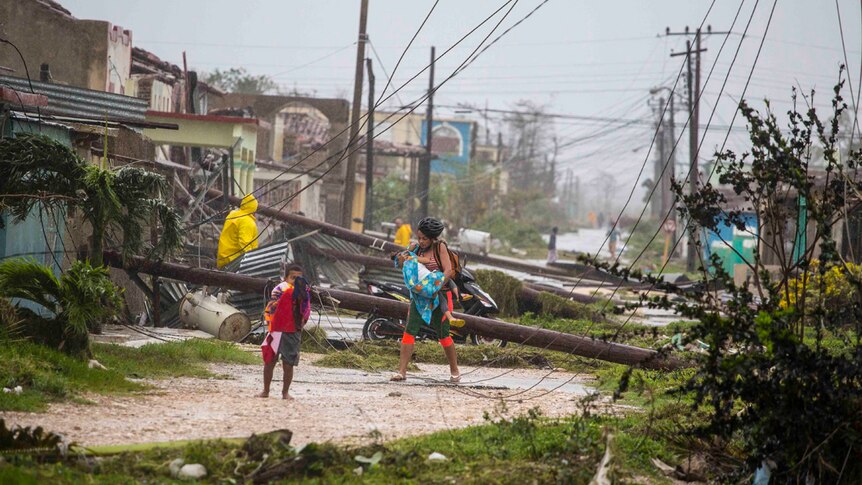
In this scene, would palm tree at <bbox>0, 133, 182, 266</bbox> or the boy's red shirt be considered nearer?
the boy's red shirt

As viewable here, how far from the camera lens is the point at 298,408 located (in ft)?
30.3

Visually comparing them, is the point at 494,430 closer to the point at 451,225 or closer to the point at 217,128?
the point at 217,128

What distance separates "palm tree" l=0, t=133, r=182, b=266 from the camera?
1116cm

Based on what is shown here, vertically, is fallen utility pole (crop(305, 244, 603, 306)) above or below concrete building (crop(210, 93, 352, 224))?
below

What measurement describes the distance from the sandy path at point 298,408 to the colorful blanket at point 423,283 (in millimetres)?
788

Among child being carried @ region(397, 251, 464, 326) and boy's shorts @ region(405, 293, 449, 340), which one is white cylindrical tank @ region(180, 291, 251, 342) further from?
child being carried @ region(397, 251, 464, 326)

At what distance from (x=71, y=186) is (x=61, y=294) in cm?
207

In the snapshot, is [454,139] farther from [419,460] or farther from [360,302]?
[419,460]

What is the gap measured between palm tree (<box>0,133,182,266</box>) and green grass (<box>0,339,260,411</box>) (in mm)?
1398

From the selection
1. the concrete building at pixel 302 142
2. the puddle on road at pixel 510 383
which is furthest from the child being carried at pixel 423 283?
the concrete building at pixel 302 142

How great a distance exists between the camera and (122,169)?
11.9 m

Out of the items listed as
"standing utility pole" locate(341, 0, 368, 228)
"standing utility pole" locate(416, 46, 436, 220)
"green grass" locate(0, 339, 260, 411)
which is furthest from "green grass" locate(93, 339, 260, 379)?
"standing utility pole" locate(416, 46, 436, 220)

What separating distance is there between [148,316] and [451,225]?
42.6 metres

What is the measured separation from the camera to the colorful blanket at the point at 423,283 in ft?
38.2
